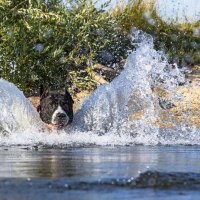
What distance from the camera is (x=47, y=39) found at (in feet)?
58.2

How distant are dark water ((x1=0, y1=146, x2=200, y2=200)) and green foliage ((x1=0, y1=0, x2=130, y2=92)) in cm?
757

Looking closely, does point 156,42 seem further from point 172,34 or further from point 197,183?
point 197,183

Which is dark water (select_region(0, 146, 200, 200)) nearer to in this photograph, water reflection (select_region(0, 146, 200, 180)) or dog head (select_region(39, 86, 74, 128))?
water reflection (select_region(0, 146, 200, 180))

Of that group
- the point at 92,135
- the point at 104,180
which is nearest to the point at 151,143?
the point at 92,135

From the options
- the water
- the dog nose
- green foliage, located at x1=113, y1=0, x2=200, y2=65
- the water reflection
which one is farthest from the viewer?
green foliage, located at x1=113, y1=0, x2=200, y2=65

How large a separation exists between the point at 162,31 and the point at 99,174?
52.1 ft

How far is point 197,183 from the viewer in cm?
614

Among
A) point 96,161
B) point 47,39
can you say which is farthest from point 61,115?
point 47,39

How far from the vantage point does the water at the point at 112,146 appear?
5824mm

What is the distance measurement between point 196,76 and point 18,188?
15840 millimetres

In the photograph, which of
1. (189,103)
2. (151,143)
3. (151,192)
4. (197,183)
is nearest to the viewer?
(151,192)

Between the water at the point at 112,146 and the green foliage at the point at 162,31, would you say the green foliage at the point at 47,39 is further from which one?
the green foliage at the point at 162,31

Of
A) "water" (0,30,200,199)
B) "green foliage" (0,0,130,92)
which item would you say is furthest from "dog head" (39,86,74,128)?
"green foliage" (0,0,130,92)

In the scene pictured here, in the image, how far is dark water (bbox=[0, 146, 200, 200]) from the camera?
5.55 meters
